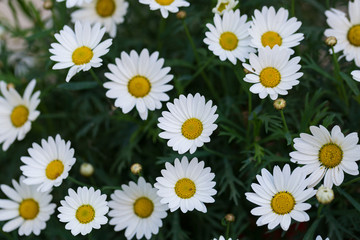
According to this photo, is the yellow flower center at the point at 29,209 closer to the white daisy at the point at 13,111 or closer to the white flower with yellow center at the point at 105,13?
the white daisy at the point at 13,111

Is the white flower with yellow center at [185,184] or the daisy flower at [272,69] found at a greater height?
the daisy flower at [272,69]

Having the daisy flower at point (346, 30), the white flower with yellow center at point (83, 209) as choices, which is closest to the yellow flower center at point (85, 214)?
the white flower with yellow center at point (83, 209)

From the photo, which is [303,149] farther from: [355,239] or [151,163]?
[151,163]

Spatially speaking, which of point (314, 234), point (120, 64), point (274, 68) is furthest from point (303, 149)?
point (120, 64)

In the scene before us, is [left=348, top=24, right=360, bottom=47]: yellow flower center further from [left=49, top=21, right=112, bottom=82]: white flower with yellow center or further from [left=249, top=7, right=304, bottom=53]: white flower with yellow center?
[left=49, top=21, right=112, bottom=82]: white flower with yellow center

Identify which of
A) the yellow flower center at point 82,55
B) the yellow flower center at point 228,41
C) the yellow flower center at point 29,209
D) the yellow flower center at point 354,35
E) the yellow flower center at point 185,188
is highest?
the yellow flower center at point 354,35

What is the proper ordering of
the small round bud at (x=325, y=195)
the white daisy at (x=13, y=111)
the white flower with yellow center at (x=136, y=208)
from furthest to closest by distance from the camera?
the white daisy at (x=13, y=111) < the white flower with yellow center at (x=136, y=208) < the small round bud at (x=325, y=195)

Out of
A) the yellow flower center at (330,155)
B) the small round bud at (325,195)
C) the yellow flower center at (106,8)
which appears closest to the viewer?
the small round bud at (325,195)

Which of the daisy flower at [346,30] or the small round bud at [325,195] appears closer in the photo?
the small round bud at [325,195]
